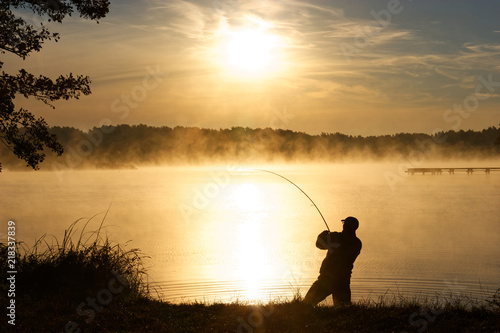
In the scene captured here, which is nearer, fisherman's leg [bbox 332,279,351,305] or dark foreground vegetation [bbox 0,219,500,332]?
dark foreground vegetation [bbox 0,219,500,332]

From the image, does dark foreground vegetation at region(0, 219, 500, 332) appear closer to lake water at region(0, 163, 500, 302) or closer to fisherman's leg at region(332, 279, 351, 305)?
fisherman's leg at region(332, 279, 351, 305)

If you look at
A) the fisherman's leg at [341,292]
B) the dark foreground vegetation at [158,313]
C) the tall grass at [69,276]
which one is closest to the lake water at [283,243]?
the fisherman's leg at [341,292]

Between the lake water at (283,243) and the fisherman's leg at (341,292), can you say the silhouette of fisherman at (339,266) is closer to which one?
the fisherman's leg at (341,292)

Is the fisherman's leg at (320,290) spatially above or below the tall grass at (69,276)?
below

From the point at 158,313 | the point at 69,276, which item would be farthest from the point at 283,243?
the point at 158,313

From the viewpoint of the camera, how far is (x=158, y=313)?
9.51 metres

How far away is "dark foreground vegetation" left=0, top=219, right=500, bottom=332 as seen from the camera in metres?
8.48

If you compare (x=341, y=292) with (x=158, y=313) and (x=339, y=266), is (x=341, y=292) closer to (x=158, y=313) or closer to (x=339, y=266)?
(x=339, y=266)

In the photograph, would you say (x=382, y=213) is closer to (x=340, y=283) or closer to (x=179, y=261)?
(x=179, y=261)

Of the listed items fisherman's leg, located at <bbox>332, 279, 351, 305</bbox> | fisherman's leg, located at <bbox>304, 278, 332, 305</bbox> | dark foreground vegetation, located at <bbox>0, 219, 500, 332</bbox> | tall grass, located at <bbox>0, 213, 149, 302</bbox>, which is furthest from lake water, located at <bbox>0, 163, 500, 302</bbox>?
dark foreground vegetation, located at <bbox>0, 219, 500, 332</bbox>

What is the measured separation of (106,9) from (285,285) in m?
9.30

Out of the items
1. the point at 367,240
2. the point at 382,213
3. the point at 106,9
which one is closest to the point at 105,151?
the point at 382,213

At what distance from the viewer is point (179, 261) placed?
859 inches

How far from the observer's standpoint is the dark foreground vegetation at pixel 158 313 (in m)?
8.48
